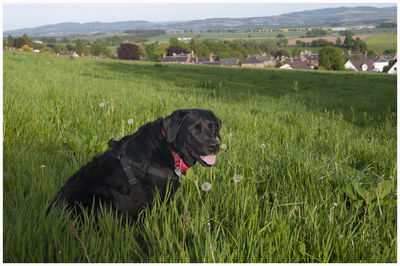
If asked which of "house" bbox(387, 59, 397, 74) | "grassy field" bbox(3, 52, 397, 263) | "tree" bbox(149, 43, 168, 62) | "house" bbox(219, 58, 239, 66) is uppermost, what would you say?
"tree" bbox(149, 43, 168, 62)

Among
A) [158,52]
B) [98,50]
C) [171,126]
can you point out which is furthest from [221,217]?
[98,50]

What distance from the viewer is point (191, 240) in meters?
2.48

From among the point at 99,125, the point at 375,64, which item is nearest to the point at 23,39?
the point at 99,125

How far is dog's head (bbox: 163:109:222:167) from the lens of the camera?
3.25 meters

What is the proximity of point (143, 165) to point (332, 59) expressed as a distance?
5561 inches

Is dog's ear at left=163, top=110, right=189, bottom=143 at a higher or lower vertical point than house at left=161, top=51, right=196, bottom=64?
lower

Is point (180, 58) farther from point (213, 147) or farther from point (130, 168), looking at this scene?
point (130, 168)

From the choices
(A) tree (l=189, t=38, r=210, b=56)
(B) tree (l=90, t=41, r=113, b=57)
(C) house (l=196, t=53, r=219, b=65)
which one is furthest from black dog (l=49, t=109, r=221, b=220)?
(B) tree (l=90, t=41, r=113, b=57)

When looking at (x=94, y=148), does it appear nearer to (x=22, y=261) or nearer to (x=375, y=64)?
(x=22, y=261)

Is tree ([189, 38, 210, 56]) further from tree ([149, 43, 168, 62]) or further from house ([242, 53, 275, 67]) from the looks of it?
house ([242, 53, 275, 67])

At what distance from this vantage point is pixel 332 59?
130m

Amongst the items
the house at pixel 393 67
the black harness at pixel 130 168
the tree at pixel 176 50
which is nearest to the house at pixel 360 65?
the house at pixel 393 67

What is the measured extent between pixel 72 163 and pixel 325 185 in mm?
3151

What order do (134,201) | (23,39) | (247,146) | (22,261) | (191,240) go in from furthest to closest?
(23,39), (247,146), (134,201), (191,240), (22,261)
